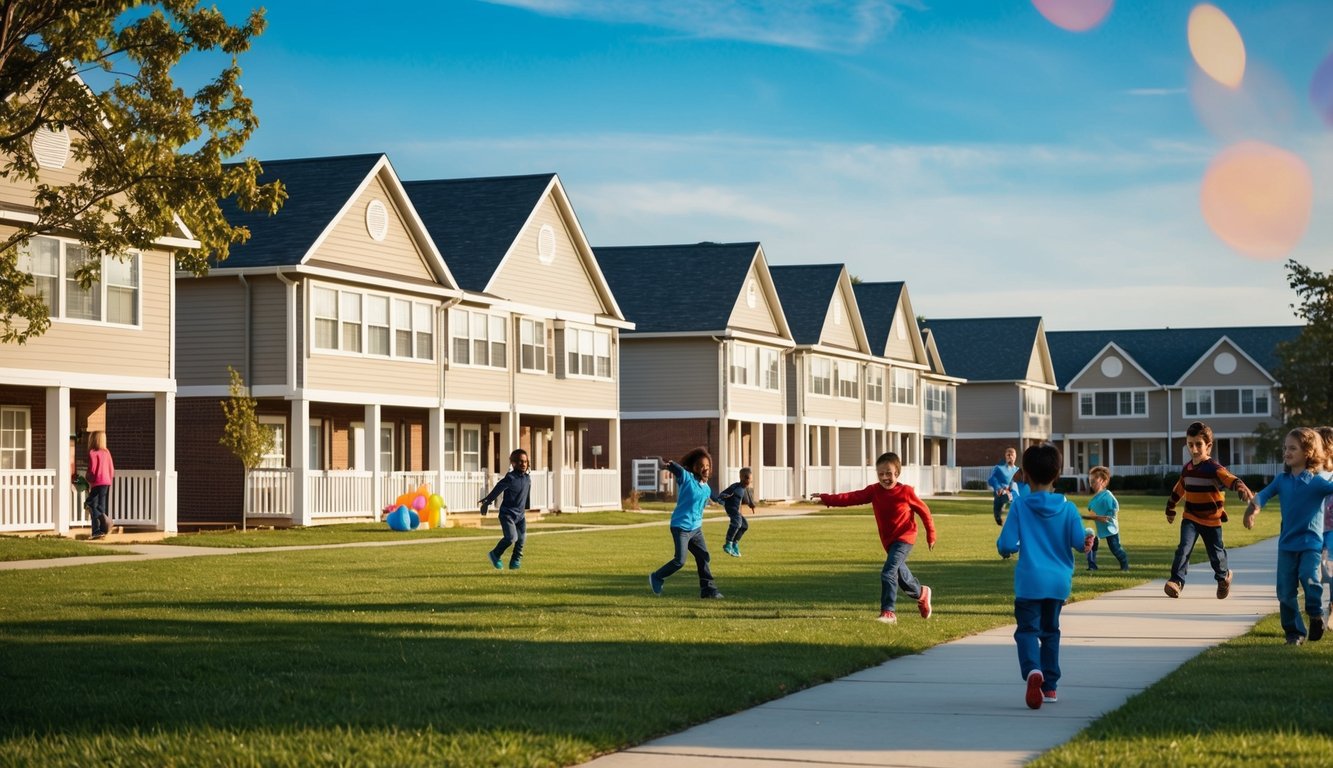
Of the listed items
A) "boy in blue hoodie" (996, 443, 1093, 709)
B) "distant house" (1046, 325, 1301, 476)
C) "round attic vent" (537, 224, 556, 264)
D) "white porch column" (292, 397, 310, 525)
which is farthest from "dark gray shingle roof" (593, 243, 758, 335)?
"distant house" (1046, 325, 1301, 476)

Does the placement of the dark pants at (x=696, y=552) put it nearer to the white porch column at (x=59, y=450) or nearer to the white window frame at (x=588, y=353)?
the white porch column at (x=59, y=450)

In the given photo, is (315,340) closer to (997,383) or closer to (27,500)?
(27,500)

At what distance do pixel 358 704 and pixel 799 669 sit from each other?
304 centimetres

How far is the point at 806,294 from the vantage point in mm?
61812

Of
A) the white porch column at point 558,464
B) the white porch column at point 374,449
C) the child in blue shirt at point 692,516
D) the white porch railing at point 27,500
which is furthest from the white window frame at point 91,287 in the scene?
the white porch column at point 558,464

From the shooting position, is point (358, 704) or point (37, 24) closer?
point (358, 704)

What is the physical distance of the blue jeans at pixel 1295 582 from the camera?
491 inches

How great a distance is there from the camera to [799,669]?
10742 millimetres

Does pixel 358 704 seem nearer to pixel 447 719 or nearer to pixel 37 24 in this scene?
pixel 447 719

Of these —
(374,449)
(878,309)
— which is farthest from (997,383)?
(374,449)

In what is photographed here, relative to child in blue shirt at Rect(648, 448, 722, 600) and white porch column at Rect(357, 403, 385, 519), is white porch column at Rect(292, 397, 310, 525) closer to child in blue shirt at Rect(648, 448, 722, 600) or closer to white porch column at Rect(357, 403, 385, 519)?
white porch column at Rect(357, 403, 385, 519)

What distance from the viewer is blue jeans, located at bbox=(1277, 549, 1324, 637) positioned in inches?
491

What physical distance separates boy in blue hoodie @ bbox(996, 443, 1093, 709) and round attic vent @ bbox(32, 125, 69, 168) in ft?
74.6

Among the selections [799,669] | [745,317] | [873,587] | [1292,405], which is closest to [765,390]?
[745,317]
